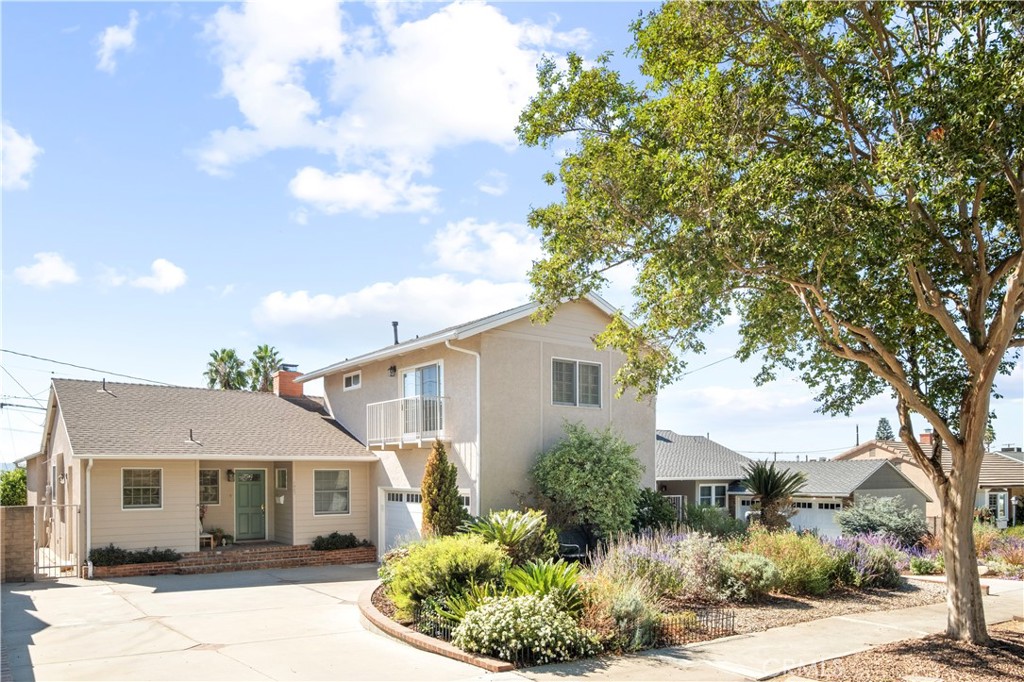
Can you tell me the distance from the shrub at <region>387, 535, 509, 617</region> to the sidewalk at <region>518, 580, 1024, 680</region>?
8.62 ft

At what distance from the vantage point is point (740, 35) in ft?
34.3

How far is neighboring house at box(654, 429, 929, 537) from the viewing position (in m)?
30.5

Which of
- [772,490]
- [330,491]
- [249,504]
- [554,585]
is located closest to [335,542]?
[330,491]

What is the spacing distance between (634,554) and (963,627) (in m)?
4.75

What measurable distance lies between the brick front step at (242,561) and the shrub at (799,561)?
1095 centimetres

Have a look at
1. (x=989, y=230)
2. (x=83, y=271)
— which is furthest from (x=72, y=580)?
(x=989, y=230)

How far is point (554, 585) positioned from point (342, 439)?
1341cm

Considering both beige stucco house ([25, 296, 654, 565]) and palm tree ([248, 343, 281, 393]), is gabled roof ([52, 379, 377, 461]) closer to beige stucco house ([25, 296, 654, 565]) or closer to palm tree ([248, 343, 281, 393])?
beige stucco house ([25, 296, 654, 565])

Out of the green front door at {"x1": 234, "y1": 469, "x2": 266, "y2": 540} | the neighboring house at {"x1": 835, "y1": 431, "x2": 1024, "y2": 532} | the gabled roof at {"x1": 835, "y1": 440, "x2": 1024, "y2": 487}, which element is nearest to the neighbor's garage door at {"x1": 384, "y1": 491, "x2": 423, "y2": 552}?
the green front door at {"x1": 234, "y1": 469, "x2": 266, "y2": 540}

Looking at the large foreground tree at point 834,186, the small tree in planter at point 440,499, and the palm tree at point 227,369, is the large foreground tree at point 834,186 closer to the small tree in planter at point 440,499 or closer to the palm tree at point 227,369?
the small tree in planter at point 440,499

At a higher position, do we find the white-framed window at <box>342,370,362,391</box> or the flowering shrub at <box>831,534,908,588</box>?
the white-framed window at <box>342,370,362,391</box>

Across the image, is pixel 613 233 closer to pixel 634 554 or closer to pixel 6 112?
pixel 634 554

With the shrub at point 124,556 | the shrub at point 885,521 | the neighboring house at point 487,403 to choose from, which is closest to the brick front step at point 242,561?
the shrub at point 124,556

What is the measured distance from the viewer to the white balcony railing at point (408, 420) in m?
19.4
